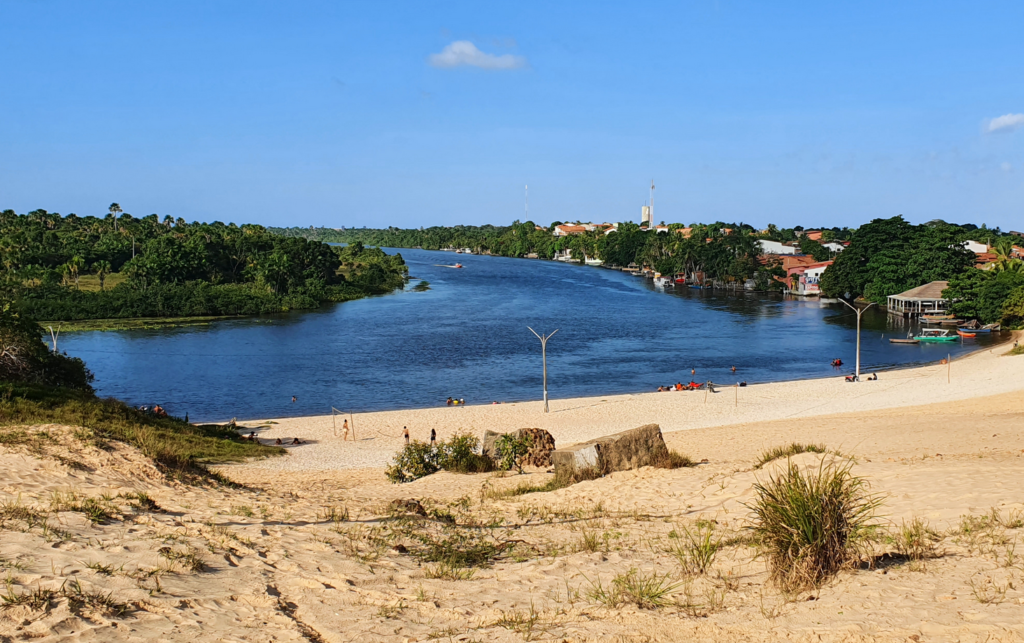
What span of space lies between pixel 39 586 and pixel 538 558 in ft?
16.3

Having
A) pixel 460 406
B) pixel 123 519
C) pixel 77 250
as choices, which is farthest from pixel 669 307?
pixel 123 519

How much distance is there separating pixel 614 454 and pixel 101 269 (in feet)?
268

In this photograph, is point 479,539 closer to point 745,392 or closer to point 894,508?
point 894,508

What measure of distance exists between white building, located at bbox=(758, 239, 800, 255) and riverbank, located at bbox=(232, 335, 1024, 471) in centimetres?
8262

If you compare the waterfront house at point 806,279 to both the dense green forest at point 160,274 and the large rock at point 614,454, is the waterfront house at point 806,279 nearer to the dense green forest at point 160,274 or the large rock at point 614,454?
the dense green forest at point 160,274

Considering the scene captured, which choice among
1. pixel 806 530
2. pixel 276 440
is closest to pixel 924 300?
pixel 276 440

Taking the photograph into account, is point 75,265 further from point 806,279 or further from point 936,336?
point 806,279

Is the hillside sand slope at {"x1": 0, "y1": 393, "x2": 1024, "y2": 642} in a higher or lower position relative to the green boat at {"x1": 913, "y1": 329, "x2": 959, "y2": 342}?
higher

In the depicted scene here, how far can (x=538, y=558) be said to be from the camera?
9.27m

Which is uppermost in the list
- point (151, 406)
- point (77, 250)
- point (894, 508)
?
point (77, 250)

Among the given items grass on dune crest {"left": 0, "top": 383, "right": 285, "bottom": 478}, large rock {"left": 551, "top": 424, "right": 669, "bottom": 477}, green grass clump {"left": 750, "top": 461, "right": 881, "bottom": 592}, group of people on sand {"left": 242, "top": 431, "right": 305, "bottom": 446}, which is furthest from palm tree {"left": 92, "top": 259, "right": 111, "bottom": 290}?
green grass clump {"left": 750, "top": 461, "right": 881, "bottom": 592}

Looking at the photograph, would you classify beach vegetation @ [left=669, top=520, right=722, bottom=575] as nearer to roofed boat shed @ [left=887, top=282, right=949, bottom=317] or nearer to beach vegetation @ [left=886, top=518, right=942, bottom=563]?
beach vegetation @ [left=886, top=518, right=942, bottom=563]

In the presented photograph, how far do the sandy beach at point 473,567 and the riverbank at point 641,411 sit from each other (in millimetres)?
11045

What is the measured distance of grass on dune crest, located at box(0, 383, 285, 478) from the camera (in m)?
14.4
